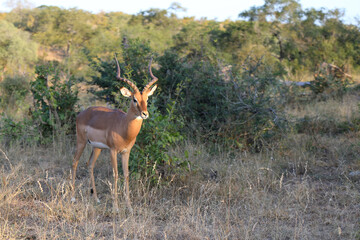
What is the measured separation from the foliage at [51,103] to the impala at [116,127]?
6.61 ft

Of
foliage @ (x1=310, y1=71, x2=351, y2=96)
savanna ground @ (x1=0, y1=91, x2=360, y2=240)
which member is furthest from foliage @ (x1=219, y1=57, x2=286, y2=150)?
foliage @ (x1=310, y1=71, x2=351, y2=96)

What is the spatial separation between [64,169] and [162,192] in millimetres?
1804

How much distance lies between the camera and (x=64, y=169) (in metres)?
5.84

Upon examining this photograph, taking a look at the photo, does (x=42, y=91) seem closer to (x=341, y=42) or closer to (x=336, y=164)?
(x=336, y=164)

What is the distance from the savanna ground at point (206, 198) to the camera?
3.80 metres

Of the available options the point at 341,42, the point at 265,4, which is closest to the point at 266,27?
the point at 265,4

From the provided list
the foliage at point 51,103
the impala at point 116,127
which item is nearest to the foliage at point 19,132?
the foliage at point 51,103

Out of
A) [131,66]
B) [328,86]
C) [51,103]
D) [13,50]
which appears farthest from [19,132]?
[13,50]

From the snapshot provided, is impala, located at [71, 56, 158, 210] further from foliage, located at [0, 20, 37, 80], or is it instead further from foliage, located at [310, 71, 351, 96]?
foliage, located at [0, 20, 37, 80]

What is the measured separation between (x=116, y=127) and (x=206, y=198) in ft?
4.79

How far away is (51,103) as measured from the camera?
6.88 metres

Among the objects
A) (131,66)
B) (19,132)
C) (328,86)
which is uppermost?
(131,66)

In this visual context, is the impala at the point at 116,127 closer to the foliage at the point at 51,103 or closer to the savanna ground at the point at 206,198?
the savanna ground at the point at 206,198

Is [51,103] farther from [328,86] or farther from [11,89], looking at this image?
[328,86]
